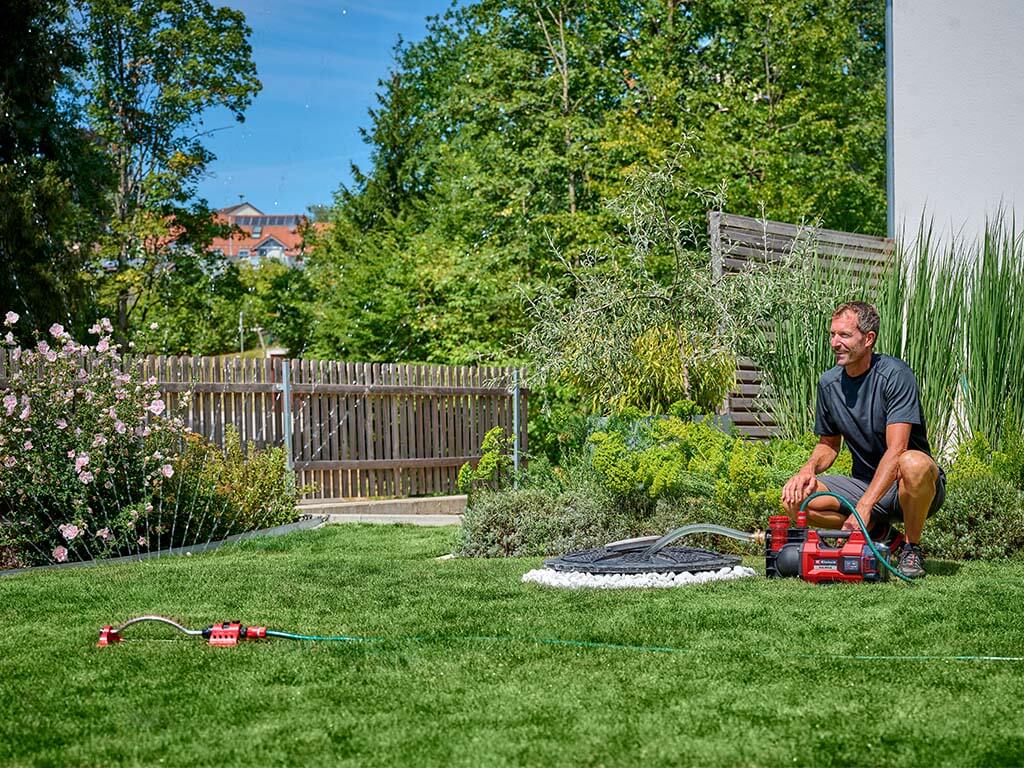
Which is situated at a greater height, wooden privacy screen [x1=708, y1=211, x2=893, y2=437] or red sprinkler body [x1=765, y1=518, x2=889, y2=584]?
wooden privacy screen [x1=708, y1=211, x2=893, y2=437]

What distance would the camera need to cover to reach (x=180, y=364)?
39.2 ft

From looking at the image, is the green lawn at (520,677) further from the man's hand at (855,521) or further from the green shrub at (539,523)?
the green shrub at (539,523)

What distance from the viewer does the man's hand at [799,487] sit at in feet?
18.9

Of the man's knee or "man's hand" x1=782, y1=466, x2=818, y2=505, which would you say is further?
"man's hand" x1=782, y1=466, x2=818, y2=505

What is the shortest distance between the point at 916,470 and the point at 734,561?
1068 mm

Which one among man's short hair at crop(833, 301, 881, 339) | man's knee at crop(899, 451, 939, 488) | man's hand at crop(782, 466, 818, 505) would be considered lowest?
man's hand at crop(782, 466, 818, 505)

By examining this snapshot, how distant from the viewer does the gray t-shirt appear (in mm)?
5633

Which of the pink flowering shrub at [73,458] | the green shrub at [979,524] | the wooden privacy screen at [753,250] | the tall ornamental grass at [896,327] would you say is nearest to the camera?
the green shrub at [979,524]

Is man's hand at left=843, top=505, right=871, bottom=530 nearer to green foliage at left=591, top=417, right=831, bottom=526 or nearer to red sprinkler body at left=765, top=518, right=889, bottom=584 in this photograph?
red sprinkler body at left=765, top=518, right=889, bottom=584

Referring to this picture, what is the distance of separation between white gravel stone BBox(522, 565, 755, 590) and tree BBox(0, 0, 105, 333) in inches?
542

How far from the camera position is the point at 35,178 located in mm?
19172

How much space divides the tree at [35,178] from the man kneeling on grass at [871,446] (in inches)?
570

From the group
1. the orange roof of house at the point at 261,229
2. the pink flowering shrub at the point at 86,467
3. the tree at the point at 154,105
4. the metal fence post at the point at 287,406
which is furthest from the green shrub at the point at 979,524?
the orange roof of house at the point at 261,229

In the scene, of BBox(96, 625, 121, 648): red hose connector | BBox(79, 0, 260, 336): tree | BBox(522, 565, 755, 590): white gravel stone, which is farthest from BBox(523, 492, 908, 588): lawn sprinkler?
BBox(79, 0, 260, 336): tree
